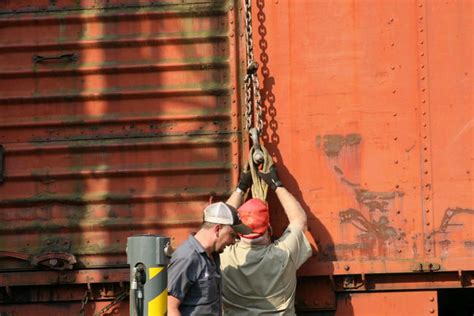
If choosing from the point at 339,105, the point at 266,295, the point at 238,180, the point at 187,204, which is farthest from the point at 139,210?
the point at 339,105

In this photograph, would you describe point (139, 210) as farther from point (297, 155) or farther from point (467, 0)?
point (467, 0)

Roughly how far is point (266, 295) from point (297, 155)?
3.78 feet

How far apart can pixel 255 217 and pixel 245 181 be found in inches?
17.1

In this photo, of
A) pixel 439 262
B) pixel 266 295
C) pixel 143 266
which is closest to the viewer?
pixel 143 266

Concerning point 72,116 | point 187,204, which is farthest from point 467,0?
point 72,116

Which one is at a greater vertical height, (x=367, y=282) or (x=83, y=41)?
(x=83, y=41)

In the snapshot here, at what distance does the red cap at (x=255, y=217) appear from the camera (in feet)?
18.2

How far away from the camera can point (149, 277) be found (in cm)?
455

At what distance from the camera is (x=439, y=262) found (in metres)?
5.92

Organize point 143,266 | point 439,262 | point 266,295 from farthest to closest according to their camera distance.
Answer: point 439,262
point 266,295
point 143,266

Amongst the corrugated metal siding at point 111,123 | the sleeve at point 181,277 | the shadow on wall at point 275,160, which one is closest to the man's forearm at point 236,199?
the corrugated metal siding at point 111,123

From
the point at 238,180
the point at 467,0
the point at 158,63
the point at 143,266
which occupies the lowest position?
the point at 143,266

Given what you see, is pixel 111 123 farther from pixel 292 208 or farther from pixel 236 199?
pixel 292 208

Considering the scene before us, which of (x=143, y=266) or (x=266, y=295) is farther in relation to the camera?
(x=266, y=295)
